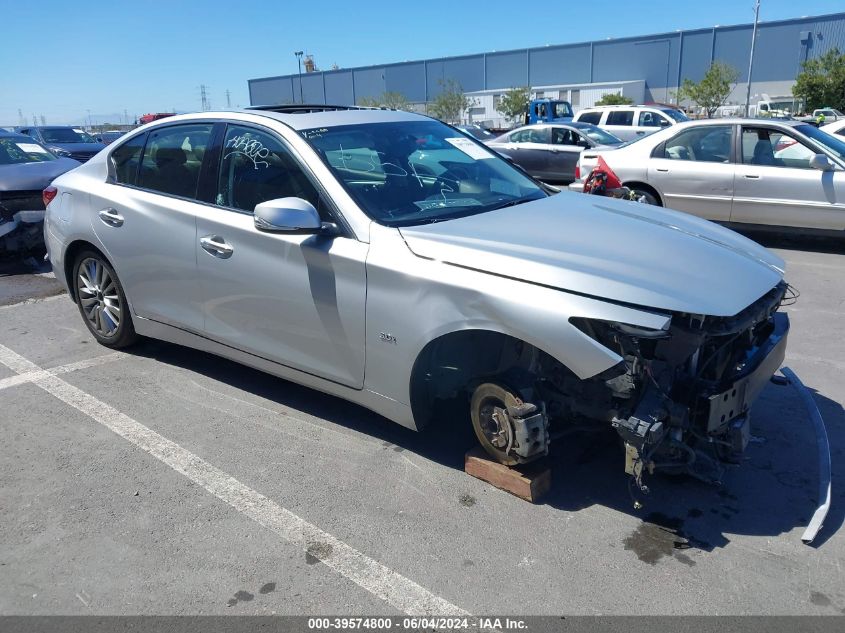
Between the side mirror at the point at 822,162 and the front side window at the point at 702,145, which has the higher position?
the front side window at the point at 702,145

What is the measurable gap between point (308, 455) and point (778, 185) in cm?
722

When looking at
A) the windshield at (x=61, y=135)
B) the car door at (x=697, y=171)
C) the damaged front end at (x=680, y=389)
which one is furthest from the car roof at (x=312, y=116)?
the windshield at (x=61, y=135)

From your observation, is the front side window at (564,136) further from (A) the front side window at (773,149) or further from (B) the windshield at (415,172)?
(B) the windshield at (415,172)

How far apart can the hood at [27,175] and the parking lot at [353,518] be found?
5.08 m

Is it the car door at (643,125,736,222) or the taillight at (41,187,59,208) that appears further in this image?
the car door at (643,125,736,222)

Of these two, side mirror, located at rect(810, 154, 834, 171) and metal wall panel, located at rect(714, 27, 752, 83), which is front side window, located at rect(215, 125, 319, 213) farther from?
metal wall panel, located at rect(714, 27, 752, 83)

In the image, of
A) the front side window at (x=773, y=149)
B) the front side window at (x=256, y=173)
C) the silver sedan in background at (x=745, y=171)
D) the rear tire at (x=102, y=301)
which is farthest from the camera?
the front side window at (x=773, y=149)

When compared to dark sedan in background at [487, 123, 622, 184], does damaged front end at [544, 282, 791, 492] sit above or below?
below

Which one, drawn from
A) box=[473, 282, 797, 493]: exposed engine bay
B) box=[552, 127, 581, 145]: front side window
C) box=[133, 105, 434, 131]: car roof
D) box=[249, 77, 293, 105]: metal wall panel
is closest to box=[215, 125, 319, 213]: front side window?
box=[133, 105, 434, 131]: car roof

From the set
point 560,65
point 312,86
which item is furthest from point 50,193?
point 312,86

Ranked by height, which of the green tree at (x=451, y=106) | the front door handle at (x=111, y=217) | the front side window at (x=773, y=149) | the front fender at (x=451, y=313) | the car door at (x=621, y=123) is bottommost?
the front fender at (x=451, y=313)

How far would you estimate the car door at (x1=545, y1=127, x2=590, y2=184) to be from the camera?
16.1 m

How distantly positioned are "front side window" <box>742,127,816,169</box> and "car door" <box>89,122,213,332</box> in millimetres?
7037

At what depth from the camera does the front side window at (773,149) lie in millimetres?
8578
